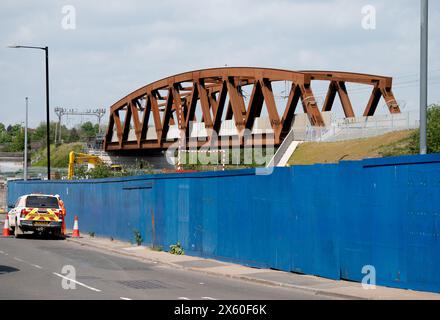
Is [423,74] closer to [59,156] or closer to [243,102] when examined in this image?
[243,102]

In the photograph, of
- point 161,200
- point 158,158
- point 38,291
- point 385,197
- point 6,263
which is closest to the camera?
point 38,291

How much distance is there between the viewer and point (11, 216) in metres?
34.5

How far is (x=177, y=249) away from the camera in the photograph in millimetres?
26547

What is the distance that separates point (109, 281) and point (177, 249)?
8821 mm

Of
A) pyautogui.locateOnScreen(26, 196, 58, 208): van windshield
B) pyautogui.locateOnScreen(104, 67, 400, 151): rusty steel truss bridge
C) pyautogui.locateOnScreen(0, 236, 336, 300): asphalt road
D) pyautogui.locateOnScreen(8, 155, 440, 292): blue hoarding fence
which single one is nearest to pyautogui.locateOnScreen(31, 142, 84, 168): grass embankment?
pyautogui.locateOnScreen(104, 67, 400, 151): rusty steel truss bridge

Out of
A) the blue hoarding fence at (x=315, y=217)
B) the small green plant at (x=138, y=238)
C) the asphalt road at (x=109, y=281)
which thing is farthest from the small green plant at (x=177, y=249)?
the small green plant at (x=138, y=238)

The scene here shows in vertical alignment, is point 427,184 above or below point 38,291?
above

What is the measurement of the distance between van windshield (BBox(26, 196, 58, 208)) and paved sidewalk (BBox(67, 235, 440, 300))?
13.3 ft

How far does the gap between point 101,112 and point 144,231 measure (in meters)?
120

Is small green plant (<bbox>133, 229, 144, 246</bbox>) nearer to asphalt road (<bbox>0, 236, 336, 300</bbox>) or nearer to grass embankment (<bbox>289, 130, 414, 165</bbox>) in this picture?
asphalt road (<bbox>0, 236, 336, 300</bbox>)

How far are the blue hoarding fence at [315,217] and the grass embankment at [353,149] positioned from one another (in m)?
17.1
